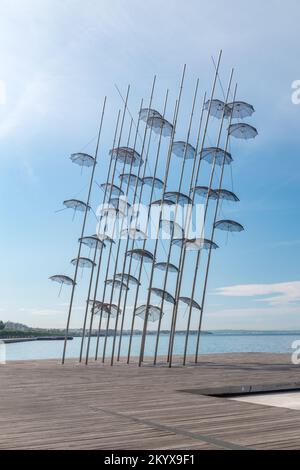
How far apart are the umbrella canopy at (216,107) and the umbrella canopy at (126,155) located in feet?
10.3

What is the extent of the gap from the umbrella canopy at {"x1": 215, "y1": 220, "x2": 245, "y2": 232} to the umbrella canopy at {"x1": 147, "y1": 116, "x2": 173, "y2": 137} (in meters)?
3.66

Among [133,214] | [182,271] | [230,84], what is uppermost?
[230,84]

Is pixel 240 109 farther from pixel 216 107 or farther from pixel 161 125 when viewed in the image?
pixel 161 125

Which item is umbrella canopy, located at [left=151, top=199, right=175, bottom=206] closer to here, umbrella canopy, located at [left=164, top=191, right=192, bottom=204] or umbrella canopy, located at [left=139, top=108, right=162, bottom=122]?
umbrella canopy, located at [left=164, top=191, right=192, bottom=204]

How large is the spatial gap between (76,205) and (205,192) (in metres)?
4.76

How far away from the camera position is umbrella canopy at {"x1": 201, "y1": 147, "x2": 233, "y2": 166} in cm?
1738

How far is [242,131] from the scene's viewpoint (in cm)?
1750

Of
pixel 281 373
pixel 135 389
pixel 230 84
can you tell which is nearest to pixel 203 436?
pixel 135 389

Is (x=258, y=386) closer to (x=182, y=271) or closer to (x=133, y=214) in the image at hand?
(x=182, y=271)

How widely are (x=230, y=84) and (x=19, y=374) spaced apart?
12004 mm

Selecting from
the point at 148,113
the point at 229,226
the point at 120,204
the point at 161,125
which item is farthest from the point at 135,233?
the point at 148,113

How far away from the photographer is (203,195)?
18.2 meters

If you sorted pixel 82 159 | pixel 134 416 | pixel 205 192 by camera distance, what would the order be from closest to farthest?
pixel 134 416
pixel 205 192
pixel 82 159

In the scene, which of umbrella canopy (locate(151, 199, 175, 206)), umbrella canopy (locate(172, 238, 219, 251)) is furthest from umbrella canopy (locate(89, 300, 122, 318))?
umbrella canopy (locate(151, 199, 175, 206))
